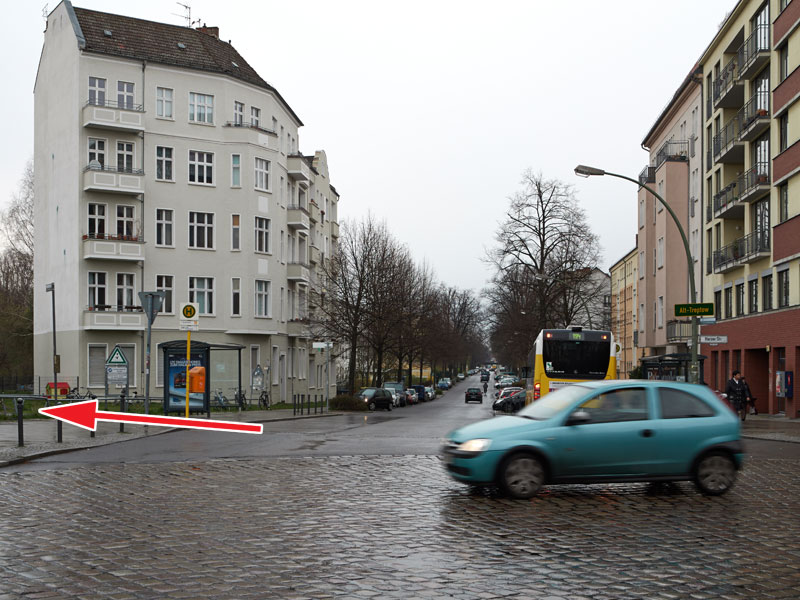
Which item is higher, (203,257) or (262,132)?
(262,132)

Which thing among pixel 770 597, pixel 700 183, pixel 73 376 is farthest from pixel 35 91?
pixel 770 597

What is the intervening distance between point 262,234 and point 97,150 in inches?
394

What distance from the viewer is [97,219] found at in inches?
1906

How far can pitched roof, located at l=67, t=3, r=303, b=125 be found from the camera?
49312mm

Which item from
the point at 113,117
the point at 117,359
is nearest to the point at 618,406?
the point at 117,359

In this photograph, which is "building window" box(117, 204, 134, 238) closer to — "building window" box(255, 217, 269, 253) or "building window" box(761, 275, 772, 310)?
"building window" box(255, 217, 269, 253)

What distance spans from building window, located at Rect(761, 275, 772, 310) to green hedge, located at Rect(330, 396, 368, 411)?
2102cm

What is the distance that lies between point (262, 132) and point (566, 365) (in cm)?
2858

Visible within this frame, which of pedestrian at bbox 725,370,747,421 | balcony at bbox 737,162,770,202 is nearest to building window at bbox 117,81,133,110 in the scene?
balcony at bbox 737,162,770,202

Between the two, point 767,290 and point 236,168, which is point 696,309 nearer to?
point 767,290

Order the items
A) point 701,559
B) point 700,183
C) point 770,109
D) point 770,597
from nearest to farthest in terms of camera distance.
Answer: point 770,597
point 701,559
point 770,109
point 700,183

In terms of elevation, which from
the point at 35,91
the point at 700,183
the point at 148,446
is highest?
the point at 35,91

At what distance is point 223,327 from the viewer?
166ft

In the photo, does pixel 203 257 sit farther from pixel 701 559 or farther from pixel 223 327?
pixel 701 559
